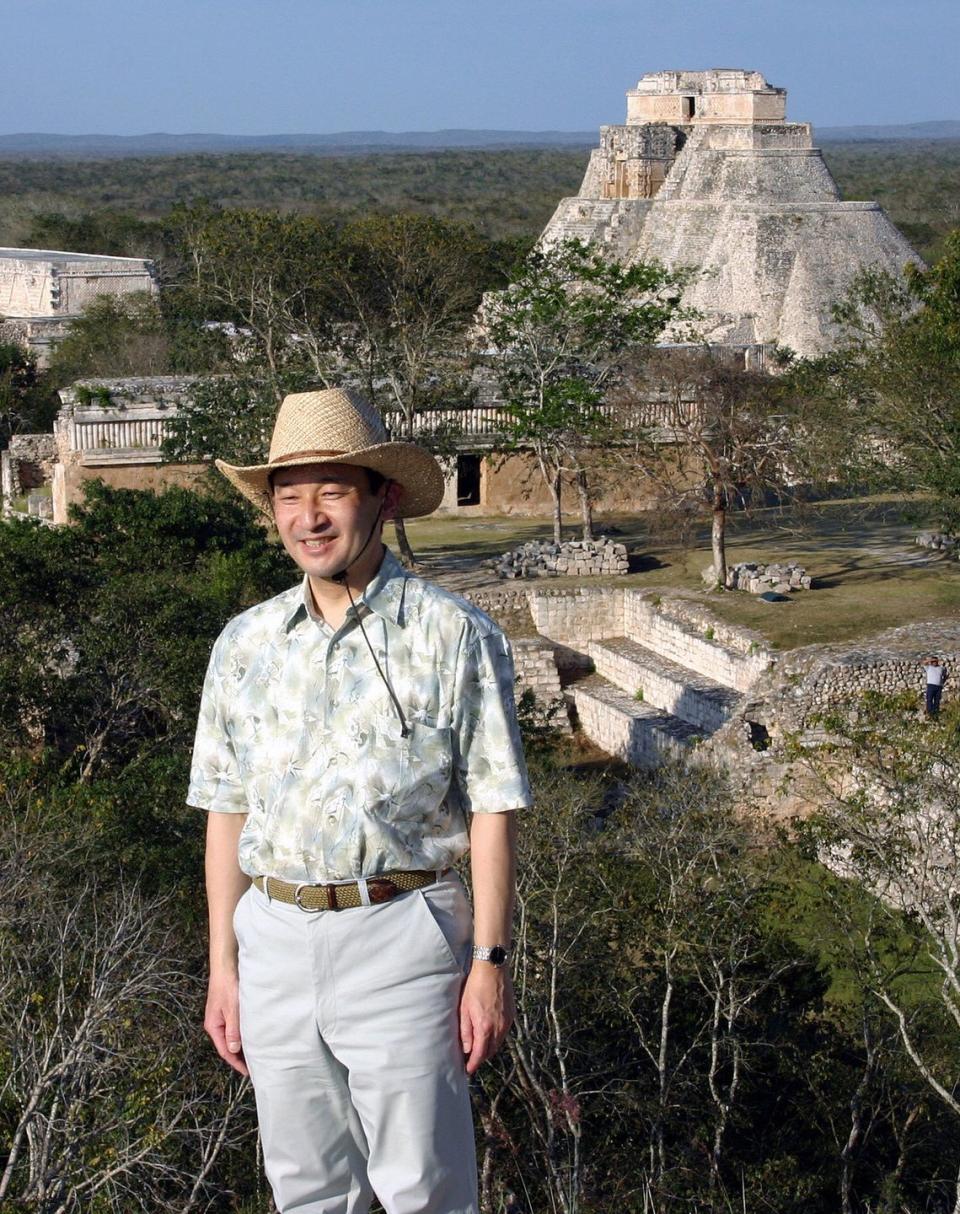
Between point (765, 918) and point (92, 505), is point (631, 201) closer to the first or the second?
point (92, 505)

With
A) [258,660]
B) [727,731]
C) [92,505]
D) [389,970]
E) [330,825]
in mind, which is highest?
[258,660]

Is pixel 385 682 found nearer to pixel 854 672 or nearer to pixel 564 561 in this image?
pixel 854 672

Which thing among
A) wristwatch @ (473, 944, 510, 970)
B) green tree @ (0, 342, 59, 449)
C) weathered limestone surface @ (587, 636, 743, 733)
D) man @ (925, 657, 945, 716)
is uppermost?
wristwatch @ (473, 944, 510, 970)

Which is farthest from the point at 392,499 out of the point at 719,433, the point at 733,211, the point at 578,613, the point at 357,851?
the point at 733,211

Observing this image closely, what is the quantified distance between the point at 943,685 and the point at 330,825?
11060 mm

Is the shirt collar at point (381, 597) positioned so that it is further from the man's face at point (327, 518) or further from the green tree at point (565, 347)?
the green tree at point (565, 347)

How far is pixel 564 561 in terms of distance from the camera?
17281 mm

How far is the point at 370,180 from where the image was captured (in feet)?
311

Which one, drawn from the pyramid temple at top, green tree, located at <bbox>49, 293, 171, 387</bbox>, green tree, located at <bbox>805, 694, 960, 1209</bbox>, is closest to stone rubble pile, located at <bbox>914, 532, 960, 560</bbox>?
green tree, located at <bbox>805, 694, 960, 1209</bbox>

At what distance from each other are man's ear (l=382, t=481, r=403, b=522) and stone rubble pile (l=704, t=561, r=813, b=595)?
42.9ft

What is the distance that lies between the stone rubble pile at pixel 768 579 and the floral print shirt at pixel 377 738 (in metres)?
13.3

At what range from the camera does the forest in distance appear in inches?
2434

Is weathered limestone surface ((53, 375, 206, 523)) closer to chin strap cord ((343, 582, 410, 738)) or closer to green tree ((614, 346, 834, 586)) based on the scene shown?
A: green tree ((614, 346, 834, 586))

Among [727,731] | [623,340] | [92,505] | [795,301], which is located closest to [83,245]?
[795,301]
